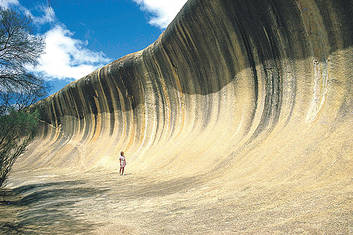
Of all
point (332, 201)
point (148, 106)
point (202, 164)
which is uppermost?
point (148, 106)

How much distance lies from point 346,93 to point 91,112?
14.3m

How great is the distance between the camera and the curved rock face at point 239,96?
17.0 ft

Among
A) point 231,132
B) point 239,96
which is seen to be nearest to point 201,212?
point 231,132

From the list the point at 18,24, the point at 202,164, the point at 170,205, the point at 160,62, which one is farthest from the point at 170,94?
the point at 170,205

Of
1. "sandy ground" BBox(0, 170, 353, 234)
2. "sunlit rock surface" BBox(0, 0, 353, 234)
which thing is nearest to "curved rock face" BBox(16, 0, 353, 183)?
"sunlit rock surface" BBox(0, 0, 353, 234)

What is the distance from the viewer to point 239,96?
8.38m

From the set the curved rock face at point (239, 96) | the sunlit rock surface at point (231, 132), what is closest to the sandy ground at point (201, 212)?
the sunlit rock surface at point (231, 132)

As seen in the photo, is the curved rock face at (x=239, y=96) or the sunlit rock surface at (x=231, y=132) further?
the curved rock face at (x=239, y=96)

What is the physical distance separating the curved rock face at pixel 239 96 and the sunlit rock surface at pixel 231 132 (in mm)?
28

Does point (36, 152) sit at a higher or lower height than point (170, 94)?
lower

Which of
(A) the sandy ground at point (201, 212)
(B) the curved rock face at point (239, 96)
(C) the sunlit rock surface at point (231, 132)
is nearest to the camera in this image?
(A) the sandy ground at point (201, 212)

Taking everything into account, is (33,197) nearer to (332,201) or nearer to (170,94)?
(332,201)

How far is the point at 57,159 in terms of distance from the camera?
16.2m

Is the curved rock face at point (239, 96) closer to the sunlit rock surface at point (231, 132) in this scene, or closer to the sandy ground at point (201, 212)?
the sunlit rock surface at point (231, 132)
